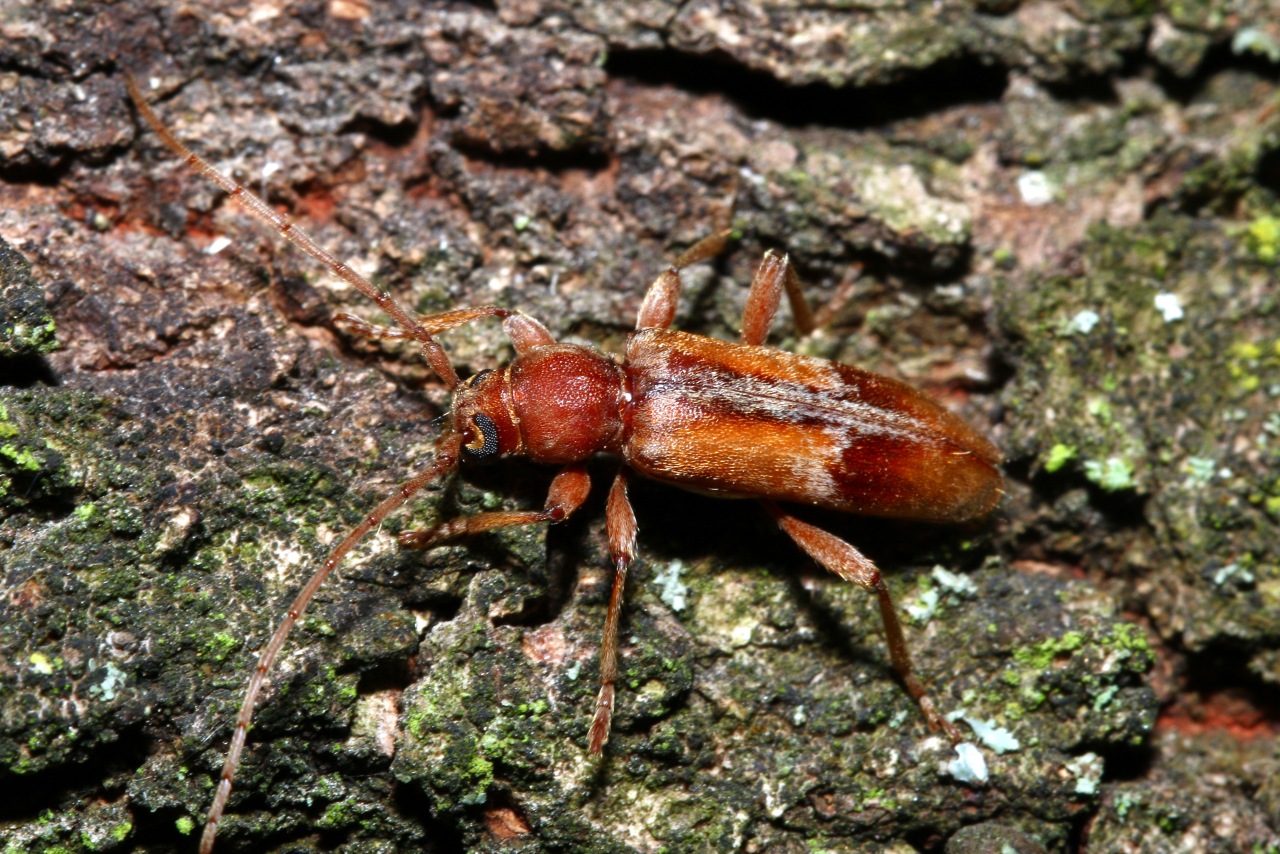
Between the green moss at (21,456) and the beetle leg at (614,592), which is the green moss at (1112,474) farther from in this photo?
the green moss at (21,456)

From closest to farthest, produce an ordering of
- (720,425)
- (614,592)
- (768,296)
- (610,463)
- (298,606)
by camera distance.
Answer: (298,606), (614,592), (720,425), (768,296), (610,463)

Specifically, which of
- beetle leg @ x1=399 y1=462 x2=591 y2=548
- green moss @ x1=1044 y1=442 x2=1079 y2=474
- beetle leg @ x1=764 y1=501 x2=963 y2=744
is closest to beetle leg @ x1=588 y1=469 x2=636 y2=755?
beetle leg @ x1=399 y1=462 x2=591 y2=548

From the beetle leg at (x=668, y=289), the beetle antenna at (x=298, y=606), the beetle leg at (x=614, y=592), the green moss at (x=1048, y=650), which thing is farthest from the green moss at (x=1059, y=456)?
the beetle antenna at (x=298, y=606)

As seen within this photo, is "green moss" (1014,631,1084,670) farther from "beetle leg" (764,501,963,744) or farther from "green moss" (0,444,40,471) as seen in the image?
"green moss" (0,444,40,471)

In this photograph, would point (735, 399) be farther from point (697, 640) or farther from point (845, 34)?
point (845, 34)

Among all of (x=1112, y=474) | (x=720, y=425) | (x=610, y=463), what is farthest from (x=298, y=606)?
(x=1112, y=474)

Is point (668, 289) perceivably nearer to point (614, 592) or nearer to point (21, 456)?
point (614, 592)
